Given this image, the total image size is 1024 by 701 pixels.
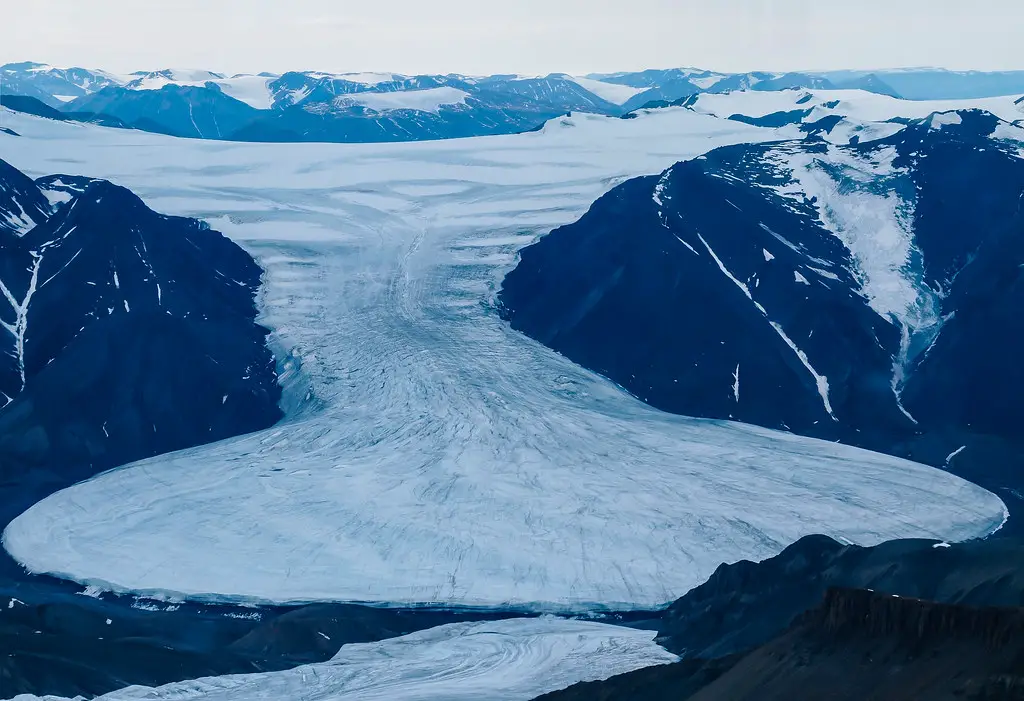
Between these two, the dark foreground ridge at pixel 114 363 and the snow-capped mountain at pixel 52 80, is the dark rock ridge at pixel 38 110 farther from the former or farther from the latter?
the snow-capped mountain at pixel 52 80

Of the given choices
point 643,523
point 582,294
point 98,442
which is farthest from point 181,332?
point 643,523

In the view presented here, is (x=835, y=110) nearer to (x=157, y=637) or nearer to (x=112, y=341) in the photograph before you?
(x=112, y=341)

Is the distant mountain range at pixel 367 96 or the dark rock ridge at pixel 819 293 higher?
the distant mountain range at pixel 367 96

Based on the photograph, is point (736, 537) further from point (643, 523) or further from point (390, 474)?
point (390, 474)

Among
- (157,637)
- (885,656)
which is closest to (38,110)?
(157,637)

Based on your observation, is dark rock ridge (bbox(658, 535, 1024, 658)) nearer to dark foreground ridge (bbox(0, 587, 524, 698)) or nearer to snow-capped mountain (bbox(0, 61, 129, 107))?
dark foreground ridge (bbox(0, 587, 524, 698))

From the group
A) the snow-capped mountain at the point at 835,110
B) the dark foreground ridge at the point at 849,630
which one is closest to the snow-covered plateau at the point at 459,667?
the dark foreground ridge at the point at 849,630
